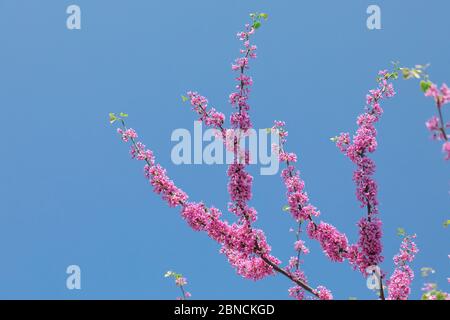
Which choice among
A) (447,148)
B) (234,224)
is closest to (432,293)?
(447,148)

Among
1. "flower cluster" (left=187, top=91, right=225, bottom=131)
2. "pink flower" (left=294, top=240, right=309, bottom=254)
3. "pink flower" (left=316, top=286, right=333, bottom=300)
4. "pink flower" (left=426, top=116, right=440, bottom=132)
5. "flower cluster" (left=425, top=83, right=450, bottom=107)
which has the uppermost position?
"flower cluster" (left=187, top=91, right=225, bottom=131)

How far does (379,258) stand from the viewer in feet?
23.0

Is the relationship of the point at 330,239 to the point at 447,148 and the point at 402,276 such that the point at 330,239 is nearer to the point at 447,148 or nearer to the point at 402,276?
the point at 402,276

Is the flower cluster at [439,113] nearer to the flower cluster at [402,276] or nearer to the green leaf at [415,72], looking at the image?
the green leaf at [415,72]

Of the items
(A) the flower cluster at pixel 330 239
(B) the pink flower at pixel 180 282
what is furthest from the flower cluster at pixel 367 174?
(B) the pink flower at pixel 180 282

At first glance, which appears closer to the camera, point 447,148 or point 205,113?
point 447,148

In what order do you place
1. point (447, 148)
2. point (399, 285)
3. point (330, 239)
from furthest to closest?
point (330, 239), point (399, 285), point (447, 148)

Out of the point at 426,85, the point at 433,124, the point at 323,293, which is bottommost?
the point at 323,293

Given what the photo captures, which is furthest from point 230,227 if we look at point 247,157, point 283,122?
point 283,122

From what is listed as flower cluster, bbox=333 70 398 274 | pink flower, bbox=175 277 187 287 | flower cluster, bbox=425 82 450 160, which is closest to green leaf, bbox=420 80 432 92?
flower cluster, bbox=425 82 450 160

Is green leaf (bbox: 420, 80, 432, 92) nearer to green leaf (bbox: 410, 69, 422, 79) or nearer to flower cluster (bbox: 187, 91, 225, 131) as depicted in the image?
green leaf (bbox: 410, 69, 422, 79)

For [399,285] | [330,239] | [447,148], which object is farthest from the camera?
[330,239]
